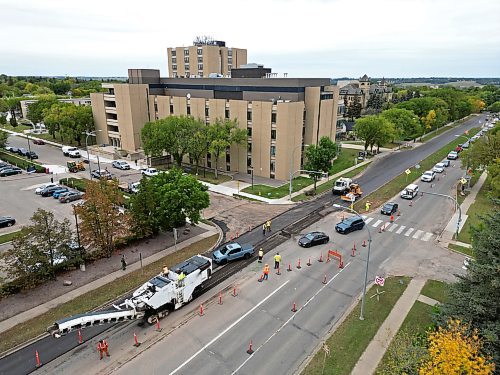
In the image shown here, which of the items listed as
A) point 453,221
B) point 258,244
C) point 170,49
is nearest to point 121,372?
point 258,244

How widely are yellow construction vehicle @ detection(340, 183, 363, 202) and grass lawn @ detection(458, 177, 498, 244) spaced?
12.7 m

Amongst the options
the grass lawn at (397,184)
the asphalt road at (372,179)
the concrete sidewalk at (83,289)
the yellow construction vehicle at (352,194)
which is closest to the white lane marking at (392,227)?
the asphalt road at (372,179)

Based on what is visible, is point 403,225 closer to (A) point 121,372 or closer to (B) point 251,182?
(B) point 251,182

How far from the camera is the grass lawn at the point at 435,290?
24.7 m

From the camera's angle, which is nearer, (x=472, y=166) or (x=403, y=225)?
(x=403, y=225)

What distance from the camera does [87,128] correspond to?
257 ft

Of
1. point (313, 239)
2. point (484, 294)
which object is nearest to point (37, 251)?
point (313, 239)

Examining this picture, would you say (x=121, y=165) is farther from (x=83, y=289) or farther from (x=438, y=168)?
(x=438, y=168)

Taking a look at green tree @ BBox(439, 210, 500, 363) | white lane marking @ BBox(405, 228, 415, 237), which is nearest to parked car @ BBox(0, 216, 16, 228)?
green tree @ BBox(439, 210, 500, 363)

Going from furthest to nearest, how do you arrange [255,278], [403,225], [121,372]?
[403,225]
[255,278]
[121,372]

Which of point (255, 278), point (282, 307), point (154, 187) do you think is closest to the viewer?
point (282, 307)

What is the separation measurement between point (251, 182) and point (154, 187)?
2292cm

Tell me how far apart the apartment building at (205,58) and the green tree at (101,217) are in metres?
76.1

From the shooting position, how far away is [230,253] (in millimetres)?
29969
